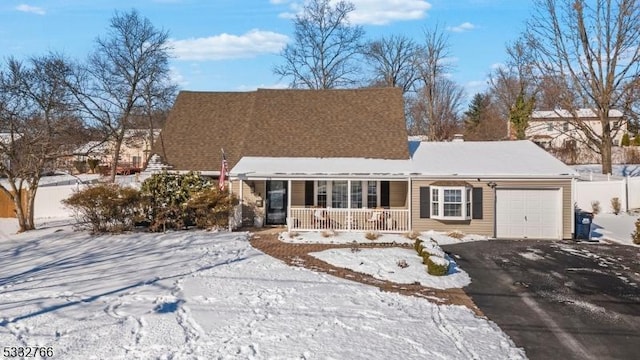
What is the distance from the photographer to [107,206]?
15086 millimetres

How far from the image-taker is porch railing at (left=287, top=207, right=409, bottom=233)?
16.0 metres

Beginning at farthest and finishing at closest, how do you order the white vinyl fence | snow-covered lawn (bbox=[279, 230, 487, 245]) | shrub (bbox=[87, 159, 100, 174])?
shrub (bbox=[87, 159, 100, 174]) → the white vinyl fence → snow-covered lawn (bbox=[279, 230, 487, 245])

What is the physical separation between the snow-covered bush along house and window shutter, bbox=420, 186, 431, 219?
35mm

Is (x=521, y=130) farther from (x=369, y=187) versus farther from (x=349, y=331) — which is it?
(x=349, y=331)

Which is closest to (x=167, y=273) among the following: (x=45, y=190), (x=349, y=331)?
(x=349, y=331)

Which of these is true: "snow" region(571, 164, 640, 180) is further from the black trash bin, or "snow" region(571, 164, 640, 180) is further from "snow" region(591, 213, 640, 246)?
the black trash bin

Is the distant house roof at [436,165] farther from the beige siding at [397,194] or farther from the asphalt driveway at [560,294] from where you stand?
the asphalt driveway at [560,294]

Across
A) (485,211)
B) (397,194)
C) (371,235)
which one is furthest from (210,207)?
(485,211)

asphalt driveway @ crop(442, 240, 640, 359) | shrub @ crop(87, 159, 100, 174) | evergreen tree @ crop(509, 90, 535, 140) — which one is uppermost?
evergreen tree @ crop(509, 90, 535, 140)

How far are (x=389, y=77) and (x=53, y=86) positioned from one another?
29.0 metres

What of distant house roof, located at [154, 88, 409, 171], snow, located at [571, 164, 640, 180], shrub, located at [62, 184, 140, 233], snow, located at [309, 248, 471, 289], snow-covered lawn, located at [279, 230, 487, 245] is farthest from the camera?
snow, located at [571, 164, 640, 180]

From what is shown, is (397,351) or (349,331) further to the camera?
(349,331)

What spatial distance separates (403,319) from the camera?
752cm

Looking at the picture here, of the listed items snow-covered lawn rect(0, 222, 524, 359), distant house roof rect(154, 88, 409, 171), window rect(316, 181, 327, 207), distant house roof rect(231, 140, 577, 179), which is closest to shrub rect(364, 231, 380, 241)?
distant house roof rect(231, 140, 577, 179)
